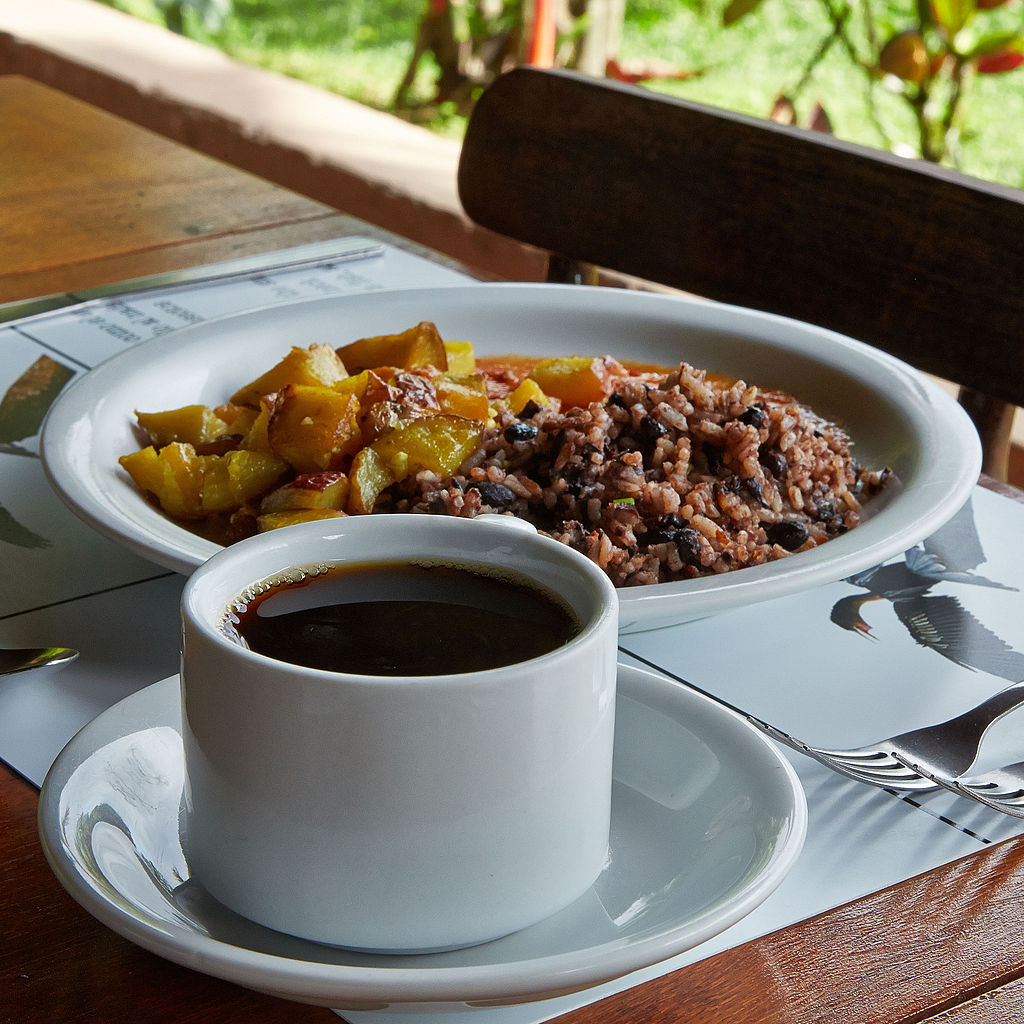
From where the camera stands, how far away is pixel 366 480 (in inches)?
40.3

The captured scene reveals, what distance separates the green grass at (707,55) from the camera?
5641mm

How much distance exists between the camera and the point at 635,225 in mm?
1935

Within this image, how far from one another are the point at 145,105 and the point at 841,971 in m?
3.08

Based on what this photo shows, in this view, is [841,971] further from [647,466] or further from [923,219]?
[923,219]

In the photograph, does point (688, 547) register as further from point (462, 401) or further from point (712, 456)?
point (462, 401)

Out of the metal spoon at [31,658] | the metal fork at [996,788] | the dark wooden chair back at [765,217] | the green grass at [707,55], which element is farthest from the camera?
the green grass at [707,55]

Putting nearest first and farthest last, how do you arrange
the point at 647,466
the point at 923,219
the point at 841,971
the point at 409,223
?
1. the point at 841,971
2. the point at 647,466
3. the point at 923,219
4. the point at 409,223

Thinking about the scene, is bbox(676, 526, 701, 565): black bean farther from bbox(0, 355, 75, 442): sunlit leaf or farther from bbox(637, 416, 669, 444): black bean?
bbox(0, 355, 75, 442): sunlit leaf

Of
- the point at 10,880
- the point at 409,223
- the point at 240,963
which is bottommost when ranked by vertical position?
the point at 409,223

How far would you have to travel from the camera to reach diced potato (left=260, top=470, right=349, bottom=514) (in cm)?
100

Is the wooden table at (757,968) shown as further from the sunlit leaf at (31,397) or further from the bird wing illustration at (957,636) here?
the sunlit leaf at (31,397)

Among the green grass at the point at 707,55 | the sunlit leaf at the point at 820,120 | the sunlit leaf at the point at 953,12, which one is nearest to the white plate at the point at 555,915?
the sunlit leaf at the point at 820,120

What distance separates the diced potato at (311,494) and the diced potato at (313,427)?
0.03 meters

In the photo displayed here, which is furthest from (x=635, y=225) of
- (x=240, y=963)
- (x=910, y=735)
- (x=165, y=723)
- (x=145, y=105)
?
(x=145, y=105)
